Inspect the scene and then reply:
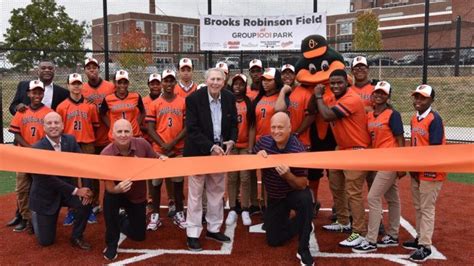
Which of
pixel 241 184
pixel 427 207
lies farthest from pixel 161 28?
pixel 427 207

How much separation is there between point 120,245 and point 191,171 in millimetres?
1302

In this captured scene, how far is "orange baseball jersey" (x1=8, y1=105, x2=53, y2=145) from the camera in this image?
5453mm

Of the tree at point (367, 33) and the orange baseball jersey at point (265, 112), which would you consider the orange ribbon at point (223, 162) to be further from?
the tree at point (367, 33)

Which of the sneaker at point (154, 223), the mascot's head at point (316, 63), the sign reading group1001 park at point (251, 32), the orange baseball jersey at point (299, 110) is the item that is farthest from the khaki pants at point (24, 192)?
the sign reading group1001 park at point (251, 32)

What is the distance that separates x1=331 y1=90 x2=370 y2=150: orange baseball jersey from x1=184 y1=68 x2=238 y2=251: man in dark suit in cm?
117

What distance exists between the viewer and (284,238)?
197 inches

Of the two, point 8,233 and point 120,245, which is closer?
point 120,245

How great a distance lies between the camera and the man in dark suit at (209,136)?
4.89 meters

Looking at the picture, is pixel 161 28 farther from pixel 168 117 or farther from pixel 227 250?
pixel 227 250

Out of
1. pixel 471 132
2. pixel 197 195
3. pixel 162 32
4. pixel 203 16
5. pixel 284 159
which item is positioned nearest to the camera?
pixel 284 159

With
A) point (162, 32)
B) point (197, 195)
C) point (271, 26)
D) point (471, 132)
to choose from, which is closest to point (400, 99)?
point (471, 132)

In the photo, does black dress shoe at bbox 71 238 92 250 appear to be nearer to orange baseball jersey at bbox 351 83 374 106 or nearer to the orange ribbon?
the orange ribbon

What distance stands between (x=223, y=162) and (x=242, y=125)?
1.21 m

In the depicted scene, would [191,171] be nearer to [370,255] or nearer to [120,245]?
[120,245]
